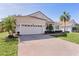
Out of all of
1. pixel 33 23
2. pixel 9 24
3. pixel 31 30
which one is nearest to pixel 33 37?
pixel 31 30

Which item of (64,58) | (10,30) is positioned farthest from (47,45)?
(10,30)

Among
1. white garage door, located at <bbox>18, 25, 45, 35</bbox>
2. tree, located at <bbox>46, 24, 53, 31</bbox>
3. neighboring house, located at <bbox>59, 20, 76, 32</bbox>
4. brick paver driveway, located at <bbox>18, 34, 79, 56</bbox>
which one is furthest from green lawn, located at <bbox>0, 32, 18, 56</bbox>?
neighboring house, located at <bbox>59, 20, 76, 32</bbox>

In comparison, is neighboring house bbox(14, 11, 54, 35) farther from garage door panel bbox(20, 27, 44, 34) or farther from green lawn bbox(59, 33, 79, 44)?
green lawn bbox(59, 33, 79, 44)

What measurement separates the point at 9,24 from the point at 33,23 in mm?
561

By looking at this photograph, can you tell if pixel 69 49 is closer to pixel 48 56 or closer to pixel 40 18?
pixel 48 56

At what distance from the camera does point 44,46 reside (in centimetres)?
595

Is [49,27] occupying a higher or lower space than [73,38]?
higher

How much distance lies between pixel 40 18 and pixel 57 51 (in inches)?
33.8

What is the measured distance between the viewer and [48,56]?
5777mm

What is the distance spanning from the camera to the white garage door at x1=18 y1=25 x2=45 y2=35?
6048mm

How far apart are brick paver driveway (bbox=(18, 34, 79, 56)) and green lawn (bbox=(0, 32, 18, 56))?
113 mm

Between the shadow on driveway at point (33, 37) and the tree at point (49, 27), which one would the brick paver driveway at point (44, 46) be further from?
the tree at point (49, 27)

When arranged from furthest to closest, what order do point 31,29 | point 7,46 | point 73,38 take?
point 31,29 < point 73,38 < point 7,46

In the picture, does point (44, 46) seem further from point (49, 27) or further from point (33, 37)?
point (49, 27)
